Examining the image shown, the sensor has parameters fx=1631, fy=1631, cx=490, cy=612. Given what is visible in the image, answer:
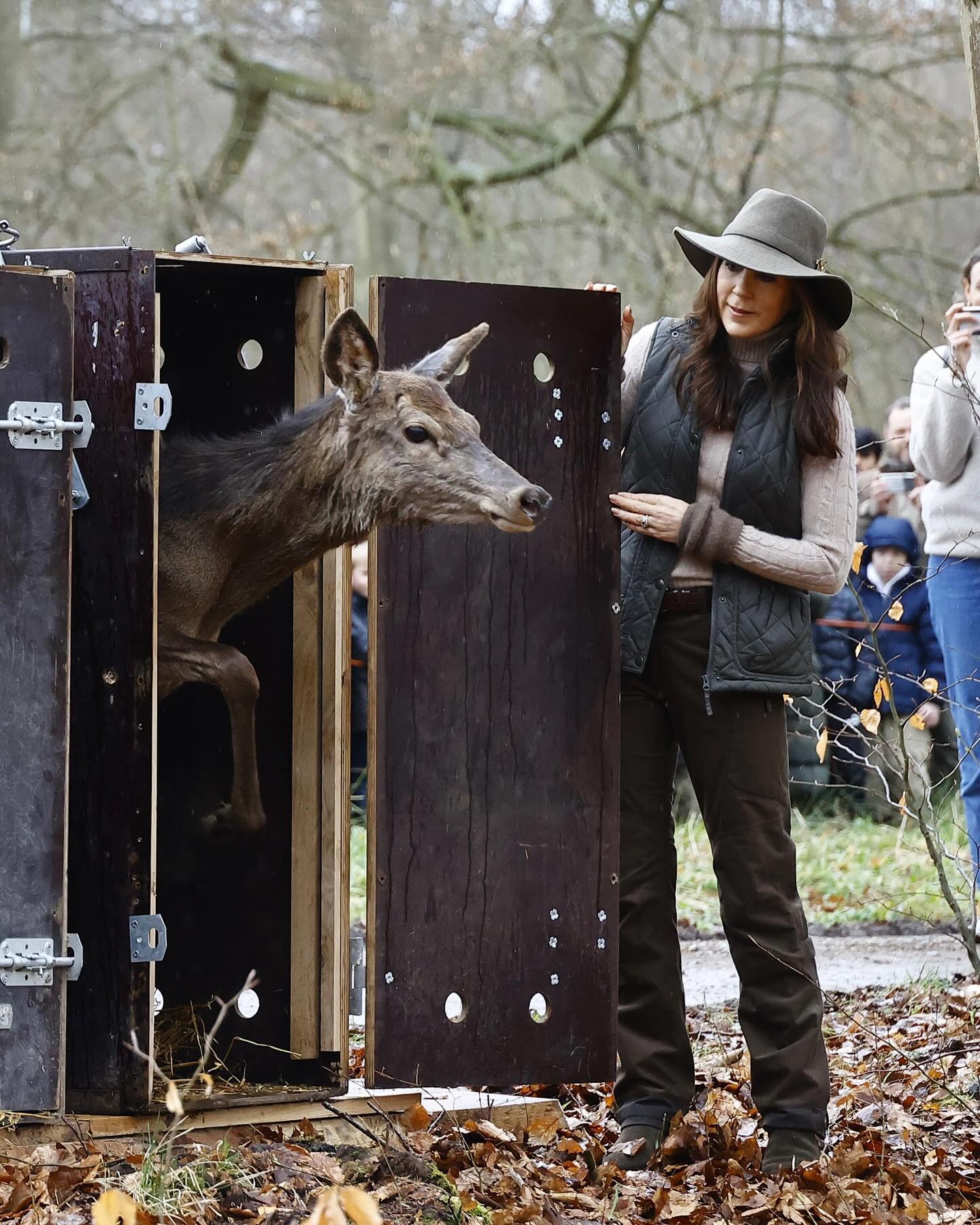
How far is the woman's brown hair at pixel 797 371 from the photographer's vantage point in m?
4.19

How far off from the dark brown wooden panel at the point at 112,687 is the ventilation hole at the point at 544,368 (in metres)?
1.04

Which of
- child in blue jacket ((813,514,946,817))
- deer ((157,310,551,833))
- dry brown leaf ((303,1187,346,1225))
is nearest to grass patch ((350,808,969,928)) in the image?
child in blue jacket ((813,514,946,817))

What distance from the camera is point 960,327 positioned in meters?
5.49

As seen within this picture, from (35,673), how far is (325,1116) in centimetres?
141

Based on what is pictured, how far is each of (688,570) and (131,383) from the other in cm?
150

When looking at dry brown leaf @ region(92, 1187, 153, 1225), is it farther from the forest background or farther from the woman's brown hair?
the forest background

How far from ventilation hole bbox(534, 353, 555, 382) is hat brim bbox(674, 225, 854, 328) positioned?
466 millimetres

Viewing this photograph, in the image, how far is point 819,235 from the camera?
4.34 m

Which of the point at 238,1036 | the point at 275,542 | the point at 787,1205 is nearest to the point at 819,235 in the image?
the point at 275,542

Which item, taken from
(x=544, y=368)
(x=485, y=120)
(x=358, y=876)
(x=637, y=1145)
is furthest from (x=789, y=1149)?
(x=485, y=120)

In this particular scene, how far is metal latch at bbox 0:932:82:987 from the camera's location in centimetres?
373

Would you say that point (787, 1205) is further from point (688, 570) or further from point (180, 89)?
point (180, 89)

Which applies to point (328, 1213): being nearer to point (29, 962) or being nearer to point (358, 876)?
point (29, 962)

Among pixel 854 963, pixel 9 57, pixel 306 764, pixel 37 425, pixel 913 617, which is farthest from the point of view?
pixel 9 57
